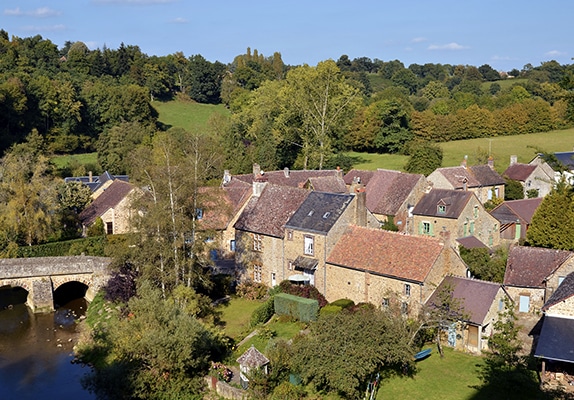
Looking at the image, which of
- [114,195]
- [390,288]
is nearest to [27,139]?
[114,195]

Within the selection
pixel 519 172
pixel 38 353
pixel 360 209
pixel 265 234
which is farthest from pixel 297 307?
pixel 519 172

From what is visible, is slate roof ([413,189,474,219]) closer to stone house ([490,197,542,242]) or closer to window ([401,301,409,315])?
stone house ([490,197,542,242])

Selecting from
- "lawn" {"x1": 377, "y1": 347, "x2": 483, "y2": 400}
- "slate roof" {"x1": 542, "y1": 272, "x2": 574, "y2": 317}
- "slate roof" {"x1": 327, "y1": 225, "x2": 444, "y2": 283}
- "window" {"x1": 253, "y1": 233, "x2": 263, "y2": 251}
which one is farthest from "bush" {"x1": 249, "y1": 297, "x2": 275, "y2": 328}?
"slate roof" {"x1": 542, "y1": 272, "x2": 574, "y2": 317}

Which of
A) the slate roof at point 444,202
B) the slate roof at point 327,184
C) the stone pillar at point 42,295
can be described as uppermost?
the slate roof at point 327,184

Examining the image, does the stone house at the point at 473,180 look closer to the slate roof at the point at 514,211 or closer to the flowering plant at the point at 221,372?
the slate roof at the point at 514,211

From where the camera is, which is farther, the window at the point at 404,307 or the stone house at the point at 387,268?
the window at the point at 404,307

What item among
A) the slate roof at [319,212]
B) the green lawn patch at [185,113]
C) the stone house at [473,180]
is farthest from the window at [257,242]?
the green lawn patch at [185,113]
